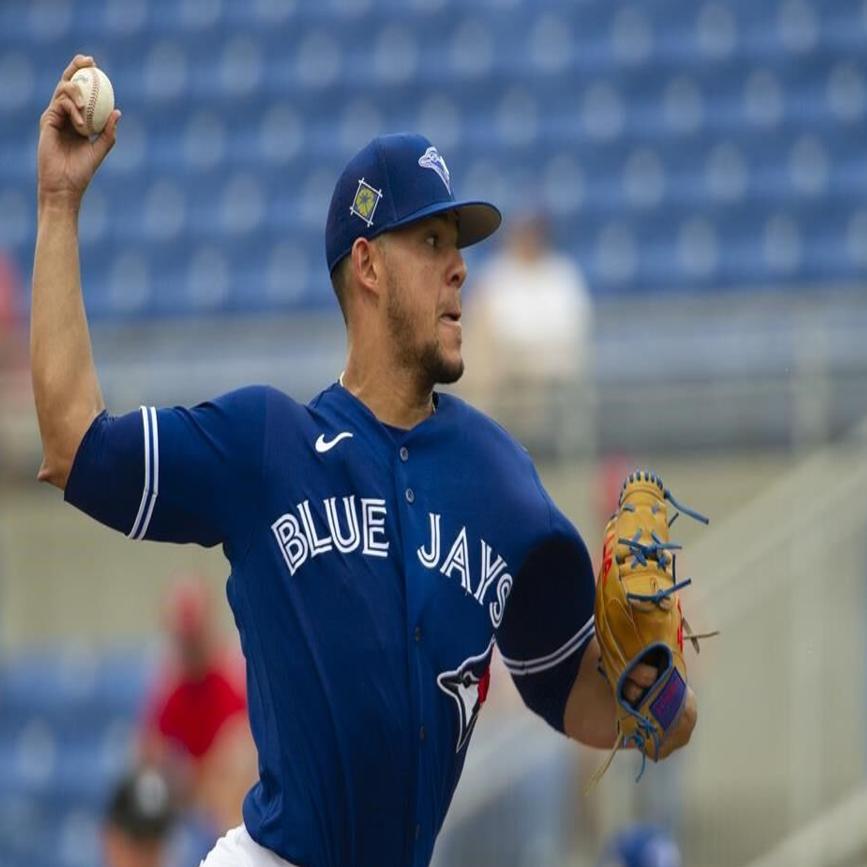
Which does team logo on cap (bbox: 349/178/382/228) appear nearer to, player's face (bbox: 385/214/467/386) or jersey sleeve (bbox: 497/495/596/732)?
player's face (bbox: 385/214/467/386)

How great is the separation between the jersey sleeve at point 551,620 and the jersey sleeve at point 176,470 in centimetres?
57

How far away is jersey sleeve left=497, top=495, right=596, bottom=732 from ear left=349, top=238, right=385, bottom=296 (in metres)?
0.51

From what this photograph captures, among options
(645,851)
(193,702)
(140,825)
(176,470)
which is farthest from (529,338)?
(176,470)

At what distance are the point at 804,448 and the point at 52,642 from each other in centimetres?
393

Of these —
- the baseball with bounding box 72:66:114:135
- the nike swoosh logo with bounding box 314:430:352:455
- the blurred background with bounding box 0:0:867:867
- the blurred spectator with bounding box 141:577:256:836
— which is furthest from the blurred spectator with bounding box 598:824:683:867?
the baseball with bounding box 72:66:114:135

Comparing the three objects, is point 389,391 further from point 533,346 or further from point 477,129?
point 477,129

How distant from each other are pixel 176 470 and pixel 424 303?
0.54 m

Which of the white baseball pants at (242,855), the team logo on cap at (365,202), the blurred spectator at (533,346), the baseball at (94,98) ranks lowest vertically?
the blurred spectator at (533,346)

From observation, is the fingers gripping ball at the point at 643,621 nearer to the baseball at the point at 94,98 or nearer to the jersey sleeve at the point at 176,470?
the jersey sleeve at the point at 176,470

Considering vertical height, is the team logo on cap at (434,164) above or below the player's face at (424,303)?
above

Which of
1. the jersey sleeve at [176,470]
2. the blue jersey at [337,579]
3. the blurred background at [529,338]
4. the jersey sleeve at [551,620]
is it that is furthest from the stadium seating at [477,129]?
the jersey sleeve at [176,470]

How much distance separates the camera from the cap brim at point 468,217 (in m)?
3.87

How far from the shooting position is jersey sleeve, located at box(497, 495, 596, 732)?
4.04 meters

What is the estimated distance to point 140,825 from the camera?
649cm
